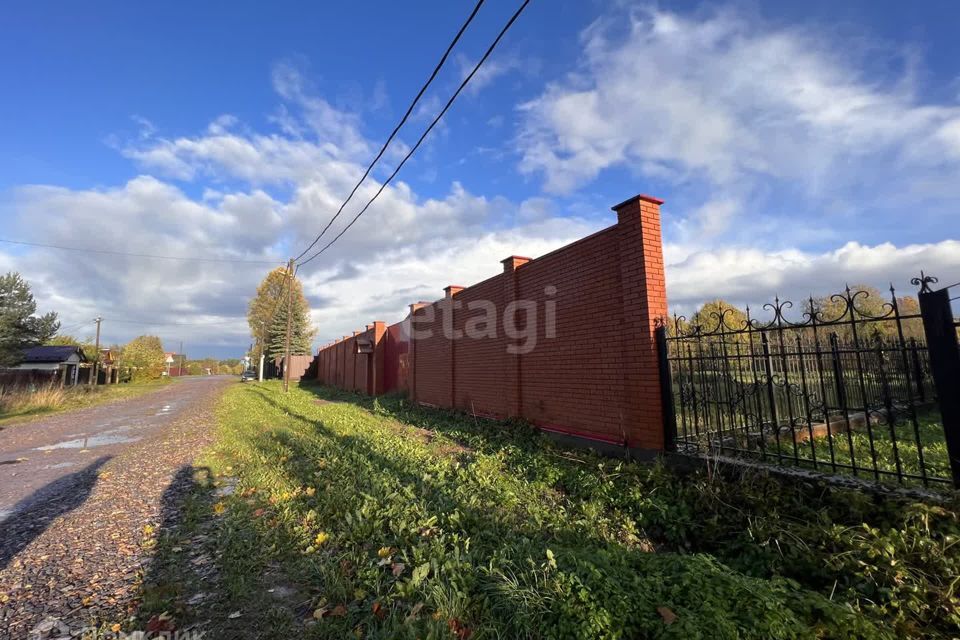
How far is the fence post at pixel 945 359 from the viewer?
275 cm

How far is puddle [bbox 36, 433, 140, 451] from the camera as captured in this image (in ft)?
25.7

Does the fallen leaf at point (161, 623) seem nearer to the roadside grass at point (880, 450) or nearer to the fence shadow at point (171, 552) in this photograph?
the fence shadow at point (171, 552)

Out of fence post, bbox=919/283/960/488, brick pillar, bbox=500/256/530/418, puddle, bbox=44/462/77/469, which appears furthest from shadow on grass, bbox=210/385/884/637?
puddle, bbox=44/462/77/469

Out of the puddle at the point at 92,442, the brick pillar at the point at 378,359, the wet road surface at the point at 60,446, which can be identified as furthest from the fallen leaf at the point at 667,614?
the brick pillar at the point at 378,359

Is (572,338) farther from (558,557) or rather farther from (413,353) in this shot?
(413,353)

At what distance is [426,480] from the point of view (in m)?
4.54

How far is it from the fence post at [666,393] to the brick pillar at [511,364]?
3125 mm

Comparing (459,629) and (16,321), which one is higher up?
(16,321)

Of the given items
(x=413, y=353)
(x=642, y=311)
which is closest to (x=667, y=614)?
(x=642, y=311)

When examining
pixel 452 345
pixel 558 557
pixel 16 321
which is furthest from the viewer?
pixel 16 321

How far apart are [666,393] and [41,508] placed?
22.2 feet

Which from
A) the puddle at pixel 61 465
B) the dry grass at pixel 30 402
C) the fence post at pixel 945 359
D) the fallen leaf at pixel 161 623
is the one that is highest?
the fence post at pixel 945 359

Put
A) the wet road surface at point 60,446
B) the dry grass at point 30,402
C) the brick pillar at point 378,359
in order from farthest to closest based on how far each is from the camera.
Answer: the brick pillar at point 378,359
the dry grass at point 30,402
the wet road surface at point 60,446

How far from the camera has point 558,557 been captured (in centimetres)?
259
